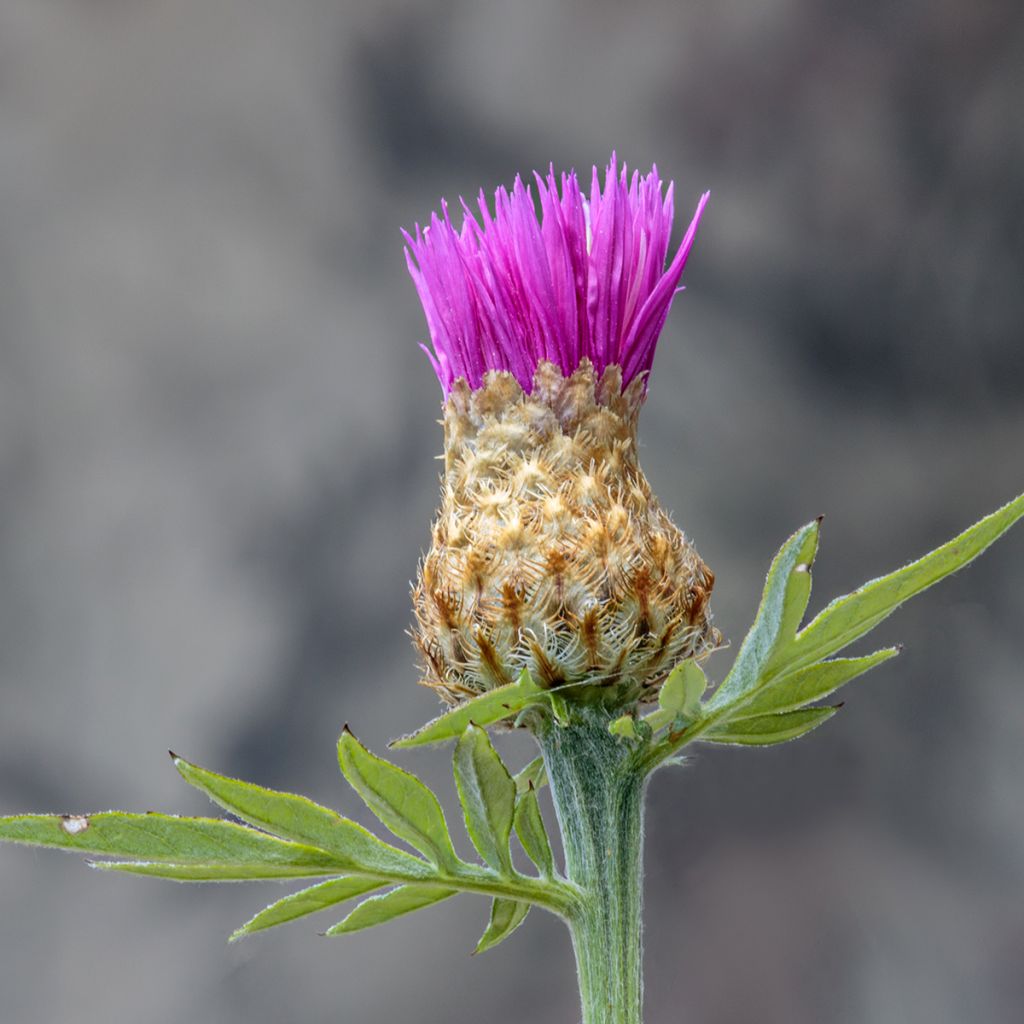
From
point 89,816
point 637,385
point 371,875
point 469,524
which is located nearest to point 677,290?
point 637,385

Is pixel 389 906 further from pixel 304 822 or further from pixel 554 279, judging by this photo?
pixel 554 279

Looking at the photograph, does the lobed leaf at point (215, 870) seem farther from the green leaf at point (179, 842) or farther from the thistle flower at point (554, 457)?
the thistle flower at point (554, 457)

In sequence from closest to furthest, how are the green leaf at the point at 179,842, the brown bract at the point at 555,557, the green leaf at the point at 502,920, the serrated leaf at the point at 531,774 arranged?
the green leaf at the point at 179,842
the brown bract at the point at 555,557
the green leaf at the point at 502,920
the serrated leaf at the point at 531,774

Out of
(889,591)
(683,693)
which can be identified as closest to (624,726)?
(683,693)

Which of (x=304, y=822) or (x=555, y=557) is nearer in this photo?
(x=304, y=822)

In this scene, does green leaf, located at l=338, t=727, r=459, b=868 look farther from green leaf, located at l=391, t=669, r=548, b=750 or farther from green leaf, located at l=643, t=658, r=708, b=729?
Result: green leaf, located at l=643, t=658, r=708, b=729


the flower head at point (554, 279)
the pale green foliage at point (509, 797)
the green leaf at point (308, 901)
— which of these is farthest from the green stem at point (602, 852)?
the flower head at point (554, 279)
